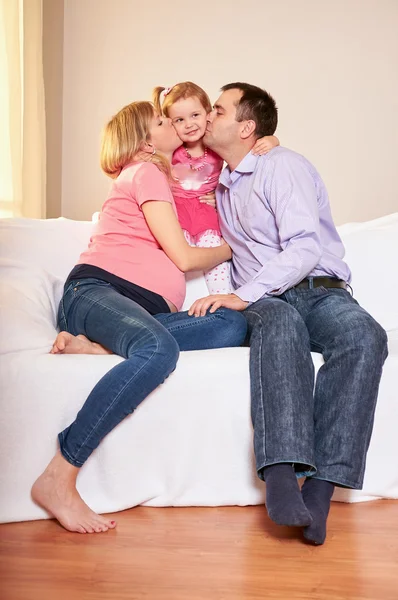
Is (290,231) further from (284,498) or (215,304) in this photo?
(284,498)

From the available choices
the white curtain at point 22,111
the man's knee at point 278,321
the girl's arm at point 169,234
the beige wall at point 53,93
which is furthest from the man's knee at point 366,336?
the beige wall at point 53,93

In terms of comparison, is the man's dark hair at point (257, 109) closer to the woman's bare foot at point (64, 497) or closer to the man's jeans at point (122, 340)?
the man's jeans at point (122, 340)

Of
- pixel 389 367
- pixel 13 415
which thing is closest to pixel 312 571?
pixel 389 367

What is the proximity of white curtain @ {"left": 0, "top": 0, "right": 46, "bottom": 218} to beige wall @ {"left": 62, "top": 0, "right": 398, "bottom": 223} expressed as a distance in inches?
→ 16.7

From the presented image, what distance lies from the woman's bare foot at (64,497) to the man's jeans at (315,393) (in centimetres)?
42

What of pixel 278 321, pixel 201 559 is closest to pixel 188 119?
pixel 278 321

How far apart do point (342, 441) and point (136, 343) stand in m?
0.55

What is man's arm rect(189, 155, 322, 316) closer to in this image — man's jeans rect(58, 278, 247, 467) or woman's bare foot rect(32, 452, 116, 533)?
man's jeans rect(58, 278, 247, 467)

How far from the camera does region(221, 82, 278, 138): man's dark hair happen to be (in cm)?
237

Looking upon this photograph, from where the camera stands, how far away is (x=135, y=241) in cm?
219

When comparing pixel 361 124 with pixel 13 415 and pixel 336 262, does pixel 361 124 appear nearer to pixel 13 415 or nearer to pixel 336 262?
pixel 336 262

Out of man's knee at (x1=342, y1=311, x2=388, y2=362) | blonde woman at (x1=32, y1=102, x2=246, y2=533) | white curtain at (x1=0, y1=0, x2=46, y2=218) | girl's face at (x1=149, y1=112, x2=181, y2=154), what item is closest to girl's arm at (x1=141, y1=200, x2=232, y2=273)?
blonde woman at (x1=32, y1=102, x2=246, y2=533)

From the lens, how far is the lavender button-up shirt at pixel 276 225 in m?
2.10

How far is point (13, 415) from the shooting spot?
6.06 ft
